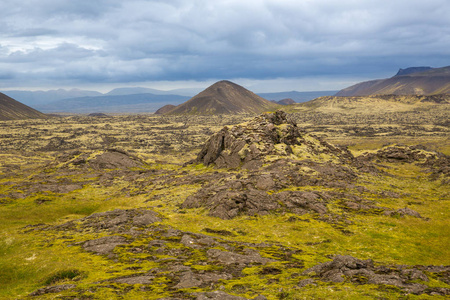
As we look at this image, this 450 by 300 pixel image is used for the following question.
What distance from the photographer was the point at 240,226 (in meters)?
52.3

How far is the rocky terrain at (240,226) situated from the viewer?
28250 millimetres

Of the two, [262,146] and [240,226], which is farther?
[262,146]

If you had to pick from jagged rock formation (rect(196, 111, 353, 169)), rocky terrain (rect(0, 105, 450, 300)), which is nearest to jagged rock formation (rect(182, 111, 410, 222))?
jagged rock formation (rect(196, 111, 353, 169))

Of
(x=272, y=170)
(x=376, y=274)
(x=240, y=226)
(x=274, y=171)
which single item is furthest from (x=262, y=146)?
(x=376, y=274)

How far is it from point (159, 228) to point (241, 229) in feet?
47.8

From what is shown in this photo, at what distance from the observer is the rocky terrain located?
2825 centimetres

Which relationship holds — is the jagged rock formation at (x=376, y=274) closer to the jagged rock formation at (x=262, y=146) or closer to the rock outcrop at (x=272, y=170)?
the rock outcrop at (x=272, y=170)

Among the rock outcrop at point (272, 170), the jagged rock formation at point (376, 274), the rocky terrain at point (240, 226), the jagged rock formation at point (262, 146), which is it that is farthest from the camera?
the jagged rock formation at point (262, 146)

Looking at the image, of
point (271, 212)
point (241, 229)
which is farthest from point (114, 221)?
point (271, 212)

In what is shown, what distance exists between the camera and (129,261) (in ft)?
122

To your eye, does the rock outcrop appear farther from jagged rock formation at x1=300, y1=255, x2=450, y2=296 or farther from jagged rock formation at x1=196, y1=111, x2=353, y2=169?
jagged rock formation at x1=300, y1=255, x2=450, y2=296

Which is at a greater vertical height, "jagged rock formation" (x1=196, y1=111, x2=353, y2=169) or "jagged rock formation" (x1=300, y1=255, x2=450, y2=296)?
"jagged rock formation" (x1=196, y1=111, x2=353, y2=169)

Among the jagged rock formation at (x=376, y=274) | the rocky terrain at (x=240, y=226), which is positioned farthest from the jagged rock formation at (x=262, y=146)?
the jagged rock formation at (x=376, y=274)

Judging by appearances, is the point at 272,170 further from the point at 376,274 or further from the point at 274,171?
the point at 376,274
